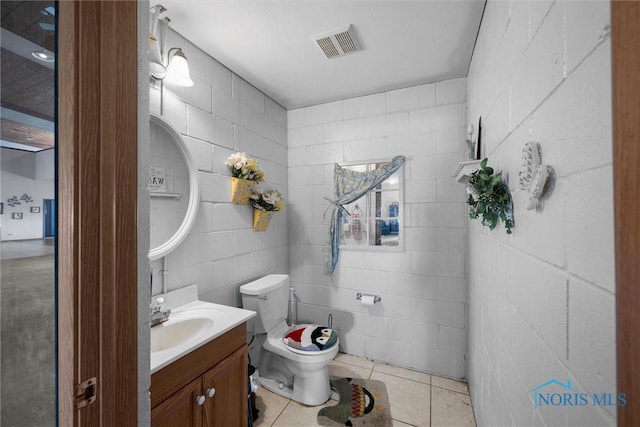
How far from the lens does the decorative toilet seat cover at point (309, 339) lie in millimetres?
1830

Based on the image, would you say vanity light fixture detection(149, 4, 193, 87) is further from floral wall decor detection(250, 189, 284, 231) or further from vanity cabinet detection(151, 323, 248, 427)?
vanity cabinet detection(151, 323, 248, 427)

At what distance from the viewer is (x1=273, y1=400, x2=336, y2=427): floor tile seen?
5.60 ft

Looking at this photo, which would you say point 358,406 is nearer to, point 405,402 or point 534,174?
point 405,402

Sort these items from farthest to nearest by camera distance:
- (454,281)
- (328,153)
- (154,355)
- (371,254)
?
(328,153) < (371,254) < (454,281) < (154,355)

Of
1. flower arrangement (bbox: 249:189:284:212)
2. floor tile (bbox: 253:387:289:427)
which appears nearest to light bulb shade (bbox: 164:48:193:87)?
flower arrangement (bbox: 249:189:284:212)

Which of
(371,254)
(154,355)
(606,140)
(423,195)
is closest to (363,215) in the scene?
(371,254)

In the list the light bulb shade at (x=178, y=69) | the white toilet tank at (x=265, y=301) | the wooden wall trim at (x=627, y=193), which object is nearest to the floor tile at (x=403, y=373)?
the white toilet tank at (x=265, y=301)

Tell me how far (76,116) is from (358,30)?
1.58 meters

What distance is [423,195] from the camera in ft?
7.25

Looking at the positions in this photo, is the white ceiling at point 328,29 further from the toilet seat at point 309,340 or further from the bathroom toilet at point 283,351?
the toilet seat at point 309,340

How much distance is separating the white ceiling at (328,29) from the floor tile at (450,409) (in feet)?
8.02

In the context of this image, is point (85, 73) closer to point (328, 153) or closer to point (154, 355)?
point (154, 355)

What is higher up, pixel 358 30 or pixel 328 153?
pixel 358 30

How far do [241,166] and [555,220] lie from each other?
1.75 meters
